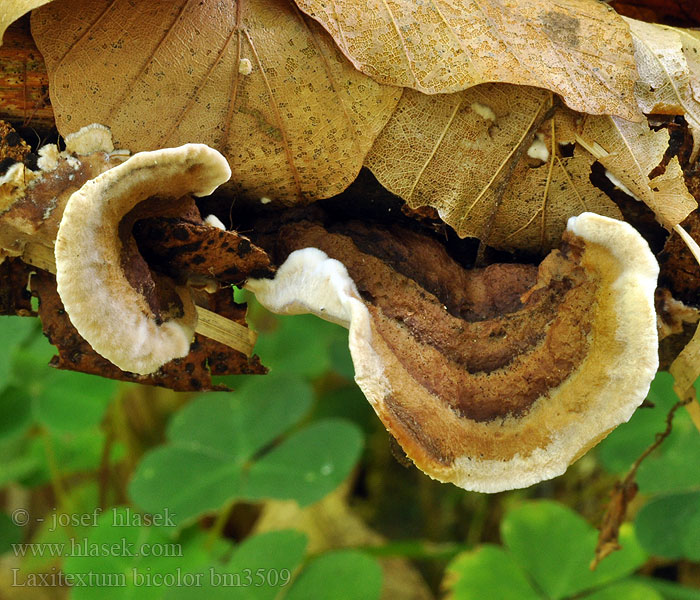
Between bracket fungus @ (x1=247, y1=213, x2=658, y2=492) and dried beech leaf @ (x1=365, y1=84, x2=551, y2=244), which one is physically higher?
dried beech leaf @ (x1=365, y1=84, x2=551, y2=244)

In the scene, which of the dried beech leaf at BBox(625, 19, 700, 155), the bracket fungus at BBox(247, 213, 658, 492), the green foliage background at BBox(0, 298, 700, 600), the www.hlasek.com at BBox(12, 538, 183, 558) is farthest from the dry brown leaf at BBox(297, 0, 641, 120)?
the www.hlasek.com at BBox(12, 538, 183, 558)

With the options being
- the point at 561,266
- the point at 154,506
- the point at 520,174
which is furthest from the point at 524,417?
the point at 154,506

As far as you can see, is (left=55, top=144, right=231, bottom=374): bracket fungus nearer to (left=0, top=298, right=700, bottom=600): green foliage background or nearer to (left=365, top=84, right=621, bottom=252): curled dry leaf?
(left=365, top=84, right=621, bottom=252): curled dry leaf

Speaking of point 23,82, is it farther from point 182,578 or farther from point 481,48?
point 182,578

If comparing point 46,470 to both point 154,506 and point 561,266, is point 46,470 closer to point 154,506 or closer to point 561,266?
point 154,506

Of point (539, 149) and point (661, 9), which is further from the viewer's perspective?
point (661, 9)

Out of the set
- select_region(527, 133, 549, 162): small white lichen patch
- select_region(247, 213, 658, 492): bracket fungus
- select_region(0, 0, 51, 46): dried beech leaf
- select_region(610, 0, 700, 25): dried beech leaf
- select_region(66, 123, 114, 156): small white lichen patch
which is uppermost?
A: select_region(0, 0, 51, 46): dried beech leaf

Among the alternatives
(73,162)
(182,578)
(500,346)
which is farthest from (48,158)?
(182,578)
